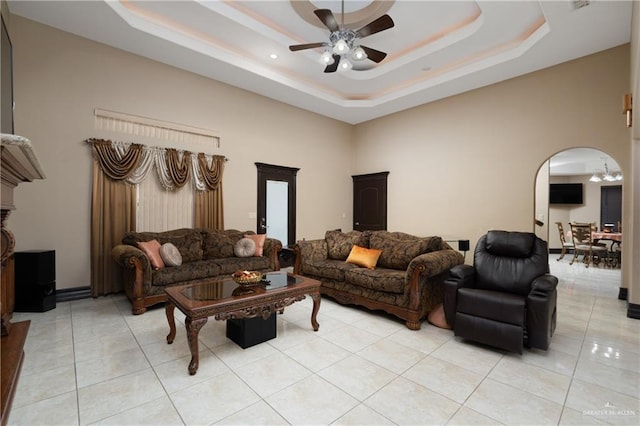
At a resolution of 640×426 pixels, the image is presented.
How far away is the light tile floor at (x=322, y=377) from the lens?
192 cm

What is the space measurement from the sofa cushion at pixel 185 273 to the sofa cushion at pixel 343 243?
1799 millimetres

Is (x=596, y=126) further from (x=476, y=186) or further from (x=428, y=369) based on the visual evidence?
(x=428, y=369)

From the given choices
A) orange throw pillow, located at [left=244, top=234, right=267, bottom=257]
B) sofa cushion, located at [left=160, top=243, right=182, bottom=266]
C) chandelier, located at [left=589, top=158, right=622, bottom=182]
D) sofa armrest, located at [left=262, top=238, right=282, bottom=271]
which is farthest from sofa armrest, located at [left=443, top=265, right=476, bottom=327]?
chandelier, located at [left=589, top=158, right=622, bottom=182]

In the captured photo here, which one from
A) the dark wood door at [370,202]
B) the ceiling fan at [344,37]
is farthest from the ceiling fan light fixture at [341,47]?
the dark wood door at [370,202]

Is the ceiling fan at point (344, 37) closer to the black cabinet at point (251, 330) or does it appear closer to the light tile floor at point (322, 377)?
the black cabinet at point (251, 330)

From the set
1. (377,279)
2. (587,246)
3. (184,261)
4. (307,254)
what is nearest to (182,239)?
(184,261)

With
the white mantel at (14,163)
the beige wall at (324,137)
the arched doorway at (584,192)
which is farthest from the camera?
the arched doorway at (584,192)

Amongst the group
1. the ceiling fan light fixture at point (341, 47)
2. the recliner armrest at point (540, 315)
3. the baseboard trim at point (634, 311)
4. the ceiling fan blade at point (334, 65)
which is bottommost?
the baseboard trim at point (634, 311)

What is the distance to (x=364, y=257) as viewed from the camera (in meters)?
4.23

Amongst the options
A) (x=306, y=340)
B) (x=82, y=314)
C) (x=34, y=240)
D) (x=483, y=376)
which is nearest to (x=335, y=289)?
(x=306, y=340)

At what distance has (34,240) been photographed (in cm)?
394

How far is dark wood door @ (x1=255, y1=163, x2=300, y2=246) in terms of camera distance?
20.5 ft

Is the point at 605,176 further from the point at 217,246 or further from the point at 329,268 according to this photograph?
the point at 217,246

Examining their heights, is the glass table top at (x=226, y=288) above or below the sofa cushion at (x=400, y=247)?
below
